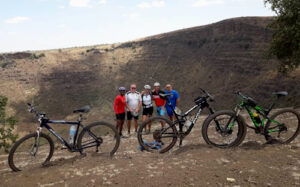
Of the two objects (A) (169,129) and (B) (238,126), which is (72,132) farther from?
(B) (238,126)

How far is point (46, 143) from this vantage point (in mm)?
5637

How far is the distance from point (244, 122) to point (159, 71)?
112ft

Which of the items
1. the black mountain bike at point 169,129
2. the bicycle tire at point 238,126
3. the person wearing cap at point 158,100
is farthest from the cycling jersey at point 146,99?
the bicycle tire at point 238,126

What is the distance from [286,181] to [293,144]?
2353 millimetres

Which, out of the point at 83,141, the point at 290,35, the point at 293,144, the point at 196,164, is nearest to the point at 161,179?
the point at 196,164

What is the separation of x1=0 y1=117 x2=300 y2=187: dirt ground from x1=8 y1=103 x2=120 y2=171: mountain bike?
32 cm

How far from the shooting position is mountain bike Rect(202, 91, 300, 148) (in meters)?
5.42

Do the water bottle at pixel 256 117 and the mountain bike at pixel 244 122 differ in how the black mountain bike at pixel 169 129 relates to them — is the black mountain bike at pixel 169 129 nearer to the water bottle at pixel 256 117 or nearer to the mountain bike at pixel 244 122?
the mountain bike at pixel 244 122

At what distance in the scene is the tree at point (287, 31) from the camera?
12.3 meters

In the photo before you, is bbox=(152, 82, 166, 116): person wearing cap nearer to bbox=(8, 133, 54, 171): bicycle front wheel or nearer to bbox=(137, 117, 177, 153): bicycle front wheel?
bbox=(137, 117, 177, 153): bicycle front wheel

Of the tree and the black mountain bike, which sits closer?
the black mountain bike

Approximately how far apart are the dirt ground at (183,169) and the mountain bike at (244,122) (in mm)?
320

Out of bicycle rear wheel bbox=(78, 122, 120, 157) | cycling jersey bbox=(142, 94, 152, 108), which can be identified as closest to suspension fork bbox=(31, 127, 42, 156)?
bicycle rear wheel bbox=(78, 122, 120, 157)

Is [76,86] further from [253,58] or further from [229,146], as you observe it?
[229,146]
